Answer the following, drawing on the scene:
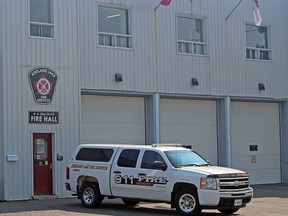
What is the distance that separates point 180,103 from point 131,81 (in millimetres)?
2833

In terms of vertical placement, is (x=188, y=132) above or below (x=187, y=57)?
below

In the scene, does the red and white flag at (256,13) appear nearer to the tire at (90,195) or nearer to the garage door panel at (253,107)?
the garage door panel at (253,107)

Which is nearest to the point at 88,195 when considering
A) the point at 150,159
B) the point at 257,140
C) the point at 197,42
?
the point at 150,159

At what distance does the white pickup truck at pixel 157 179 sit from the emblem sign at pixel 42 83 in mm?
3332

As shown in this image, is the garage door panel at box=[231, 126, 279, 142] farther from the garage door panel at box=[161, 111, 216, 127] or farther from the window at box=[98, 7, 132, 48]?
the window at box=[98, 7, 132, 48]

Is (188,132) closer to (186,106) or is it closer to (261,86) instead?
(186,106)

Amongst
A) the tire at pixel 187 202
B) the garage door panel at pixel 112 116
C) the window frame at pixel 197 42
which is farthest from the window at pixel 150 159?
the window frame at pixel 197 42

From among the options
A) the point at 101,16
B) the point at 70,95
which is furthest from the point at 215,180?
the point at 101,16

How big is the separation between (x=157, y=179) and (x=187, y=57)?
987cm

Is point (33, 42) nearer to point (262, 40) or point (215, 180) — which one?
point (215, 180)

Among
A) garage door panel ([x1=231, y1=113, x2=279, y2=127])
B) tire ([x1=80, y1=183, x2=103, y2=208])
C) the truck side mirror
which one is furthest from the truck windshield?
garage door panel ([x1=231, y1=113, x2=279, y2=127])

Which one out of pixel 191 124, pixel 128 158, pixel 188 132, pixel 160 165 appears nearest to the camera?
pixel 160 165

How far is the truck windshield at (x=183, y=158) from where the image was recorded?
17281 millimetres

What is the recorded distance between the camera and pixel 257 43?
28.7 meters
